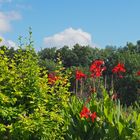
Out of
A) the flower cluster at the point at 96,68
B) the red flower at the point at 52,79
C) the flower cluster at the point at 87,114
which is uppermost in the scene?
the flower cluster at the point at 96,68

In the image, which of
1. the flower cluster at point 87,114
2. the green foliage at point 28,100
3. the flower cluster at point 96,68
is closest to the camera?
the green foliage at point 28,100

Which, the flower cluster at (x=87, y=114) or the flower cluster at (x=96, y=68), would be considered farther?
the flower cluster at (x=96, y=68)

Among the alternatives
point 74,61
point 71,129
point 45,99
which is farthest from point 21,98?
point 74,61

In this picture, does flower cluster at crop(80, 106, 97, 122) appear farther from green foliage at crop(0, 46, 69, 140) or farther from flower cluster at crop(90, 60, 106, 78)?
flower cluster at crop(90, 60, 106, 78)

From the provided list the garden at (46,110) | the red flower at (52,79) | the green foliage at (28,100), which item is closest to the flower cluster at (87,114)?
the garden at (46,110)

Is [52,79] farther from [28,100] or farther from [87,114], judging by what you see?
[87,114]

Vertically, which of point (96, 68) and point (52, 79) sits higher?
point (96, 68)

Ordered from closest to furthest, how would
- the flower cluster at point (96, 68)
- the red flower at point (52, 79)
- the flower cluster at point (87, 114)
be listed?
the flower cluster at point (87, 114) < the red flower at point (52, 79) < the flower cluster at point (96, 68)

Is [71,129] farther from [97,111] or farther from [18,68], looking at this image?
[18,68]

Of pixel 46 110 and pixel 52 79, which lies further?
pixel 52 79

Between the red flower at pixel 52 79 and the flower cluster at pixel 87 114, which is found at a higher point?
the red flower at pixel 52 79

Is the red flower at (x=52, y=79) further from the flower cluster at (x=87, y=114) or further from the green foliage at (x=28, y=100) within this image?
the flower cluster at (x=87, y=114)

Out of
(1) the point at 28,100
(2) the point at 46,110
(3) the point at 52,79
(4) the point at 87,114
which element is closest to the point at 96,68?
(3) the point at 52,79

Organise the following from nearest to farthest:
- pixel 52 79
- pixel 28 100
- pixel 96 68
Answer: pixel 28 100 < pixel 52 79 < pixel 96 68
